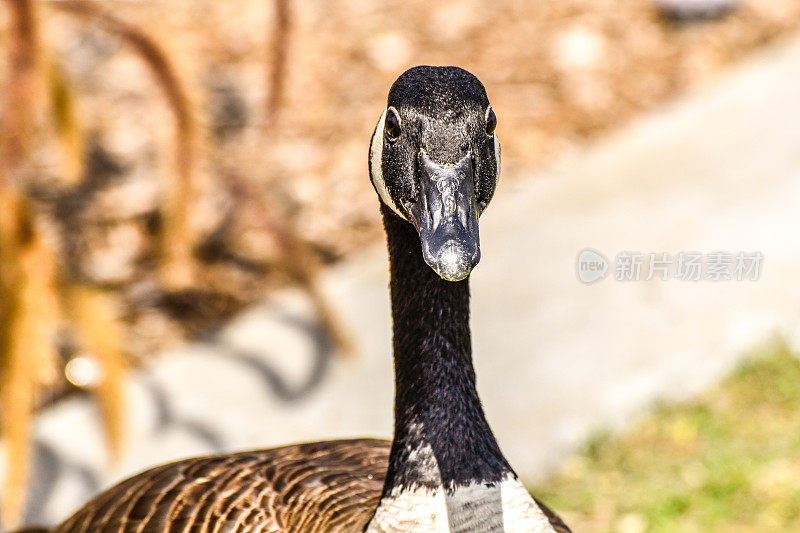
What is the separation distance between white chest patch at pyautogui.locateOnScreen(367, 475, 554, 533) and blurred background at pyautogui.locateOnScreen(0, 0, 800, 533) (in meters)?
1.63

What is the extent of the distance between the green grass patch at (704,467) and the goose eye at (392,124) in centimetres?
214

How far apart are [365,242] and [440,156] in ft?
12.0

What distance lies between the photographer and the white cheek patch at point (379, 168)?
2248 millimetres

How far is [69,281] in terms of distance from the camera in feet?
12.4

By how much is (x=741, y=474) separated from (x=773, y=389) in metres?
0.66

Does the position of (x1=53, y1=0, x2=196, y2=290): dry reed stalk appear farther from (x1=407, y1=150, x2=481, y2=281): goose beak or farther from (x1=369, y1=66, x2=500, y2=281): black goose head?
(x1=407, y1=150, x2=481, y2=281): goose beak

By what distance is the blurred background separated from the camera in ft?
12.5

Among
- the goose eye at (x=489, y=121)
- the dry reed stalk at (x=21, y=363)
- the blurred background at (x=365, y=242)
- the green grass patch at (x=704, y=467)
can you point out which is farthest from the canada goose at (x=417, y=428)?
the green grass patch at (x=704, y=467)

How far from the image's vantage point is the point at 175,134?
4.44m

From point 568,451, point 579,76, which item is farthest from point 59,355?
point 579,76

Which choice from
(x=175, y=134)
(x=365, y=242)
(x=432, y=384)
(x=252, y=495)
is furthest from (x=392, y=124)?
(x=365, y=242)

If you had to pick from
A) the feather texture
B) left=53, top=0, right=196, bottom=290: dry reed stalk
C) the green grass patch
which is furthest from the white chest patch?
left=53, top=0, right=196, bottom=290: dry reed stalk

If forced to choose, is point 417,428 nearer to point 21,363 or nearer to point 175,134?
point 21,363

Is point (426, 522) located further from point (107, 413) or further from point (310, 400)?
point (310, 400)
